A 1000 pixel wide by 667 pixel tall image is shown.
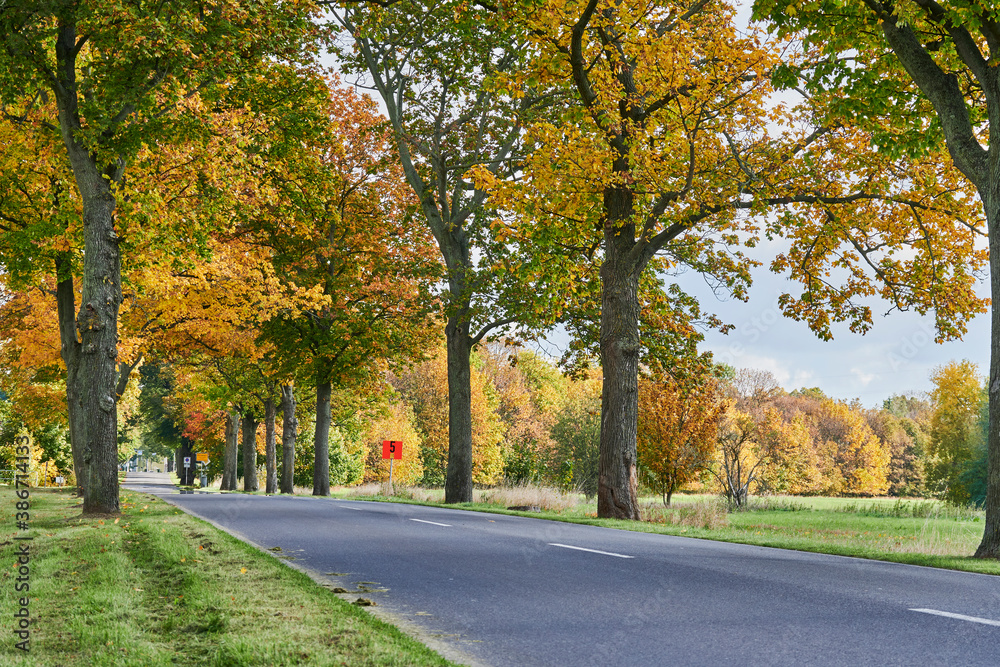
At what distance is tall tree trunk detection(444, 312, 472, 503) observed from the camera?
24516 mm

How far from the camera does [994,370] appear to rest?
1127 centimetres

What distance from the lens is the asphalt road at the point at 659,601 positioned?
4.83 metres

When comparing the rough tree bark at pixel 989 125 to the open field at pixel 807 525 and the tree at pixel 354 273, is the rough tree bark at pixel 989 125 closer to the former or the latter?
the open field at pixel 807 525

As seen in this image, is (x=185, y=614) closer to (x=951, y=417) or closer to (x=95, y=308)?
(x=95, y=308)

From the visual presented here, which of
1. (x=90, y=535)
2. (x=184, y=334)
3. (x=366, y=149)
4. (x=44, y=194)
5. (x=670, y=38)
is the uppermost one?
(x=366, y=149)

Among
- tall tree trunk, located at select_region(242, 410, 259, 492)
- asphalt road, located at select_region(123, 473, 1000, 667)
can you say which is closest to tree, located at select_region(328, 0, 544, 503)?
asphalt road, located at select_region(123, 473, 1000, 667)

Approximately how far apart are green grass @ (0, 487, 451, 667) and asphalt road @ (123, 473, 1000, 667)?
0.57m

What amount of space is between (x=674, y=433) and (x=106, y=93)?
21.4m

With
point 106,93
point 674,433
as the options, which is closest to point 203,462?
point 674,433

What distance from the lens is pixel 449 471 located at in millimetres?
25047

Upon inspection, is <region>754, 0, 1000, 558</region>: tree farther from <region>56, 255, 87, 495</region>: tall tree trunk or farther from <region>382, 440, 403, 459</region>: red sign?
<region>382, 440, 403, 459</region>: red sign

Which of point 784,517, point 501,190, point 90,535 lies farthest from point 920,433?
point 90,535

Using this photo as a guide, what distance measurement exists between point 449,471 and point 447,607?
18.8m

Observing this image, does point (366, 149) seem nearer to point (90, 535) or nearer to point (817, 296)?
point (817, 296)
